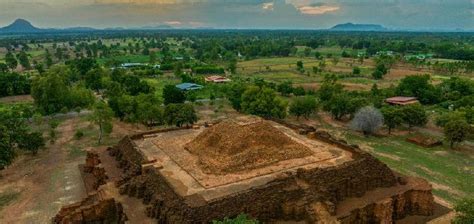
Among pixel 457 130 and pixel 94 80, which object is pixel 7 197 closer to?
pixel 457 130

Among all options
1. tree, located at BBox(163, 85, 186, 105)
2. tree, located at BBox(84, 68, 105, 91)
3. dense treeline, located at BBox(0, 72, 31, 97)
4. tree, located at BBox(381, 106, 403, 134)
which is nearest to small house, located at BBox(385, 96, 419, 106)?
tree, located at BBox(381, 106, 403, 134)

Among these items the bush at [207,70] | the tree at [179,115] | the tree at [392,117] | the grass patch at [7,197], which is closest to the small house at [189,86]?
the bush at [207,70]

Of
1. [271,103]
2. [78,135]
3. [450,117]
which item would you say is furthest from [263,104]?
[78,135]

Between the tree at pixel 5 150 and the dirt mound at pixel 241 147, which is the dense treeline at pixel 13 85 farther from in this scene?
the dirt mound at pixel 241 147

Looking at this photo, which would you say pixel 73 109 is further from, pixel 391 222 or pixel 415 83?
pixel 415 83

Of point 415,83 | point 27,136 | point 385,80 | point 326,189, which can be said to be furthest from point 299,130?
point 385,80

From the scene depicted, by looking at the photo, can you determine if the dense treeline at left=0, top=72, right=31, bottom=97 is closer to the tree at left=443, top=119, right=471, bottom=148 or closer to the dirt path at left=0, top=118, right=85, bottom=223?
the dirt path at left=0, top=118, right=85, bottom=223
